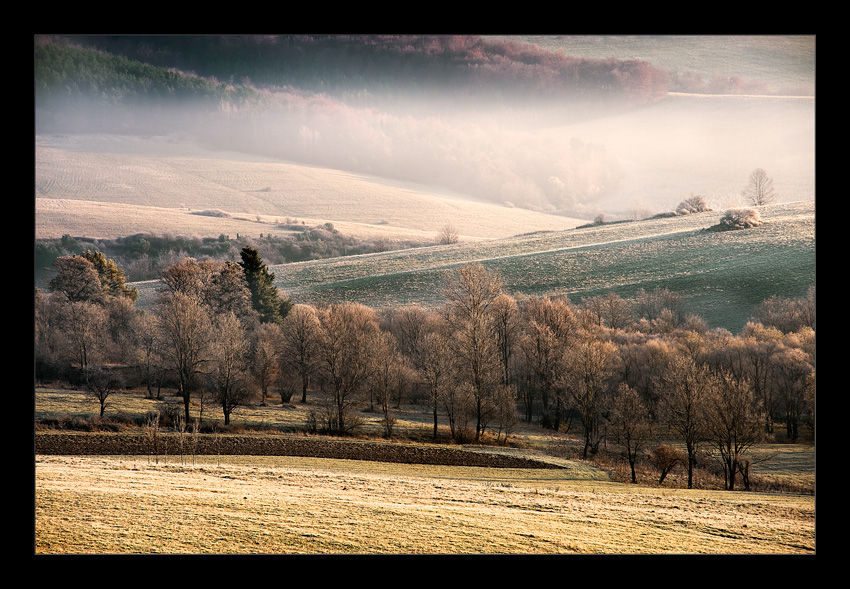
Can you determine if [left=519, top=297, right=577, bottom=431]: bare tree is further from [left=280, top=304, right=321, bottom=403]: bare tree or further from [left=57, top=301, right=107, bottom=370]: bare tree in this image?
[left=57, top=301, right=107, bottom=370]: bare tree

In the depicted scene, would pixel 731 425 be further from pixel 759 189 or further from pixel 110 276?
pixel 110 276

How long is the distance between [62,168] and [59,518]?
4620cm

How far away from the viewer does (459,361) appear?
3762 cm

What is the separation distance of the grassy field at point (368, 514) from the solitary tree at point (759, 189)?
147 ft

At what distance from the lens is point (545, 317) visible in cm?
4634

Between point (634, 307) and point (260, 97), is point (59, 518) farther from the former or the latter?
point (634, 307)

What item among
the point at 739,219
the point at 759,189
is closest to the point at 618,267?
the point at 759,189

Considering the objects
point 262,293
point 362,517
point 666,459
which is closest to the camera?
point 362,517

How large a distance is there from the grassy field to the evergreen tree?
28908 millimetres

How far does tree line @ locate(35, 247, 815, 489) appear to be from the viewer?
31625 mm

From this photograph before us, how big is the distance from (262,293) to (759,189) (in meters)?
46.3

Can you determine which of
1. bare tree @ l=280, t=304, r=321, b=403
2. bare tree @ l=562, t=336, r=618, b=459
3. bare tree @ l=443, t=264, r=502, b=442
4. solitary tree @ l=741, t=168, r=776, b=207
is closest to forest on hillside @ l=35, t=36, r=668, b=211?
bare tree @ l=443, t=264, r=502, b=442

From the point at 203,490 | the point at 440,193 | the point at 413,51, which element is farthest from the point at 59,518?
the point at 440,193

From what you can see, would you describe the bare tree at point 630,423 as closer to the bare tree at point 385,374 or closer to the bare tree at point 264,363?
the bare tree at point 385,374
